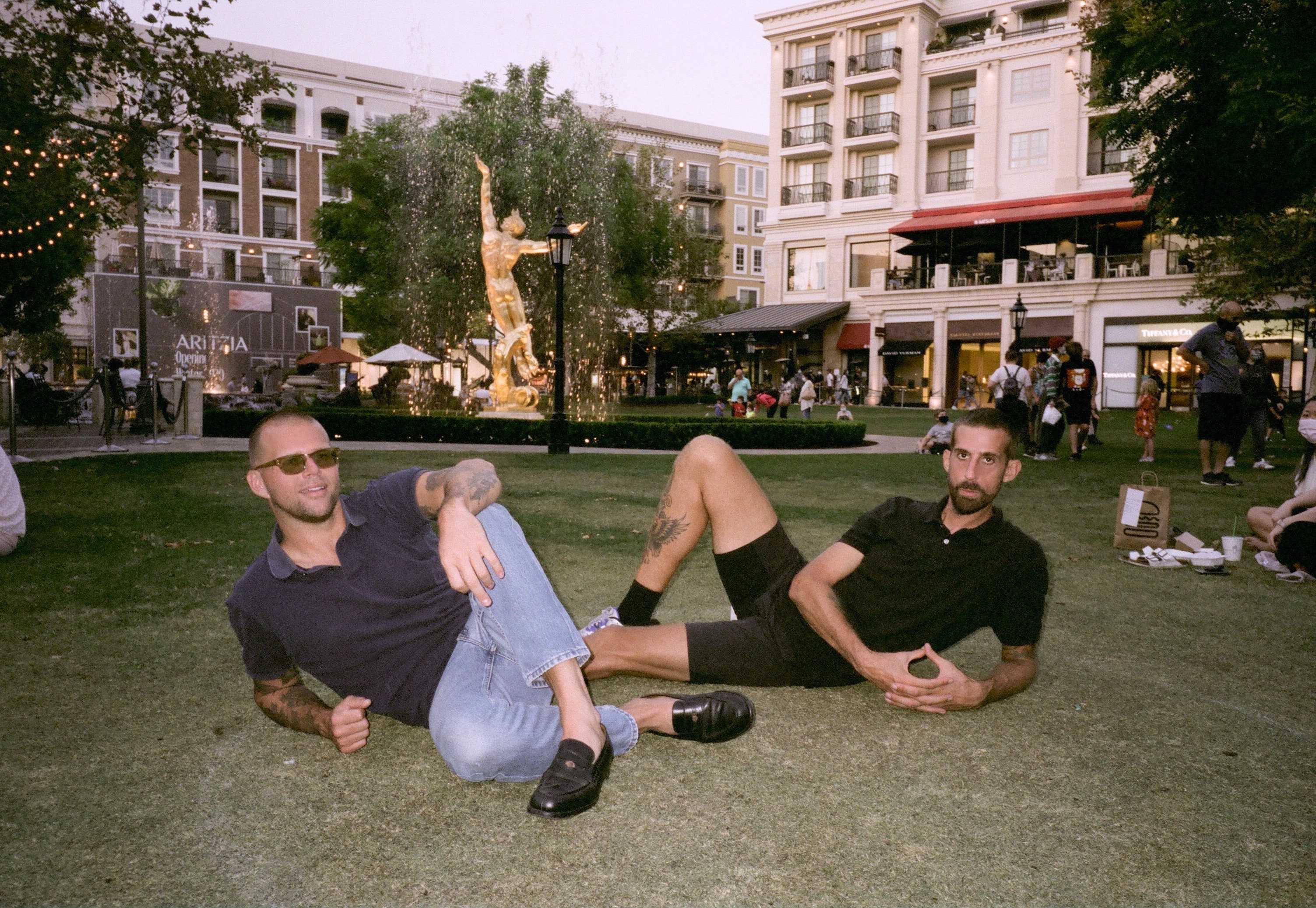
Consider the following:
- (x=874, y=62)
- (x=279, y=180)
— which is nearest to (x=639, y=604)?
(x=874, y=62)

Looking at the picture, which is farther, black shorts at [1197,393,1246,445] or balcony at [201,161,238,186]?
balcony at [201,161,238,186]

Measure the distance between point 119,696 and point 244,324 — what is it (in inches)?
1730

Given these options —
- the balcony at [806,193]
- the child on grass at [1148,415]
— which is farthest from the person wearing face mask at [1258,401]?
the balcony at [806,193]

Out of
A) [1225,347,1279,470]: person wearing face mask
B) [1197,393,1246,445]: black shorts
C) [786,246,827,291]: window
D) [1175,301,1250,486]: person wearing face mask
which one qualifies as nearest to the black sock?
[1175,301,1250,486]: person wearing face mask

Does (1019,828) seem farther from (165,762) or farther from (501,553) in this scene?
(165,762)

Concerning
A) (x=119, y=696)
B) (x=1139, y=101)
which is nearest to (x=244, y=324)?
(x=1139, y=101)

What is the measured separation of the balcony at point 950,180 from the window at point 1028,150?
185 cm

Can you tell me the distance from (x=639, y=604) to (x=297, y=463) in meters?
1.60

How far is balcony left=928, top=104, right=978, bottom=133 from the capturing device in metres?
38.4

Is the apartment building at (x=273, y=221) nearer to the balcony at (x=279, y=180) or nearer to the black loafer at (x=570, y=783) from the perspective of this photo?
the balcony at (x=279, y=180)

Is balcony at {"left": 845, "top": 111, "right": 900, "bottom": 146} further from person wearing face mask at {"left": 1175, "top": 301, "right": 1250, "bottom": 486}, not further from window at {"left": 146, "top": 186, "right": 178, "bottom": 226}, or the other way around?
window at {"left": 146, "top": 186, "right": 178, "bottom": 226}

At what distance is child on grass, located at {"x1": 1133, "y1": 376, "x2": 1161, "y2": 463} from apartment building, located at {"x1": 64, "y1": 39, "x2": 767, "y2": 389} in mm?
28102

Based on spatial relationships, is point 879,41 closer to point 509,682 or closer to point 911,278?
point 911,278

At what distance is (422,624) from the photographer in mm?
2777
